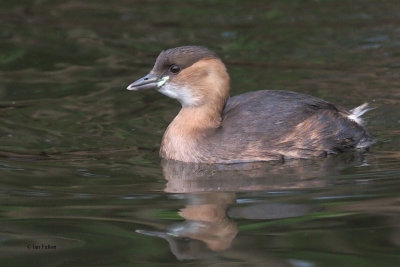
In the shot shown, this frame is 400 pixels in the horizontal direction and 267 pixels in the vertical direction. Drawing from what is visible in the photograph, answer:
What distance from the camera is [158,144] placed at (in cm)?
955

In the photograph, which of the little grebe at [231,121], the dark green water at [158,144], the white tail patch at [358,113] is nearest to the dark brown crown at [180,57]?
the little grebe at [231,121]

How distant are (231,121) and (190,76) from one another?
0.56 metres

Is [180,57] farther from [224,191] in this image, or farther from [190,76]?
[224,191]

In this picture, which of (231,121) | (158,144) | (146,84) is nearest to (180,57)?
(146,84)

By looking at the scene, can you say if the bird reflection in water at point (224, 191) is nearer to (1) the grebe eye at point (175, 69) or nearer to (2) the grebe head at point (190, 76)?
(2) the grebe head at point (190, 76)

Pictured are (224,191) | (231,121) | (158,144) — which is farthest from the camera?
(158,144)

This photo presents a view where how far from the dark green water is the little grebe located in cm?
17

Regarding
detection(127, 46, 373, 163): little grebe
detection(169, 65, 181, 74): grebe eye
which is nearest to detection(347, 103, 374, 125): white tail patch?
detection(127, 46, 373, 163): little grebe

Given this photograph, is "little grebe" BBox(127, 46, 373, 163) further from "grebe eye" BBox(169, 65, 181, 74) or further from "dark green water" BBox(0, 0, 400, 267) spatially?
"dark green water" BBox(0, 0, 400, 267)

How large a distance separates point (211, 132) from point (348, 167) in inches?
50.3

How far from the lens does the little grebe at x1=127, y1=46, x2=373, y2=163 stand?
8.77m

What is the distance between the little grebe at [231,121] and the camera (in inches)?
345

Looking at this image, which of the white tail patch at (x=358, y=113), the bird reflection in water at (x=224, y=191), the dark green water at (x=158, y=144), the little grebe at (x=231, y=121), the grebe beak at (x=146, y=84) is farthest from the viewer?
the white tail patch at (x=358, y=113)

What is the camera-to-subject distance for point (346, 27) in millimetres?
12789
